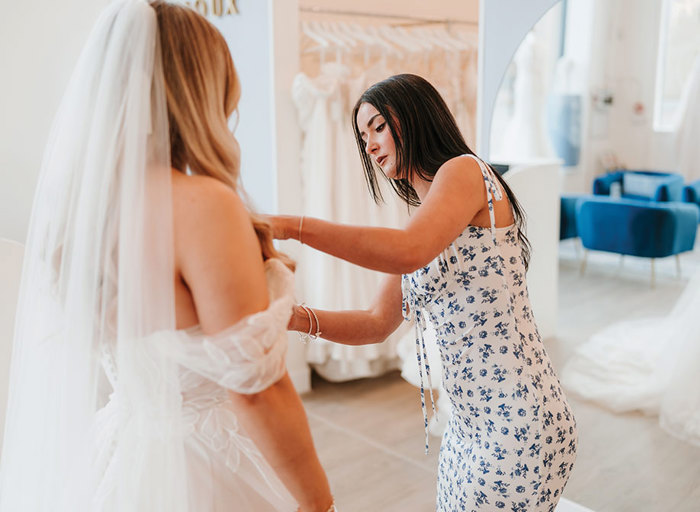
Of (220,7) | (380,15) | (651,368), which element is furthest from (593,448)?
(220,7)

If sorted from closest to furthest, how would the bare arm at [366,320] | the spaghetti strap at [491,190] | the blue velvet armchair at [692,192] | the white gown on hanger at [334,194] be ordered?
the spaghetti strap at [491,190] < the bare arm at [366,320] < the blue velvet armchair at [692,192] < the white gown on hanger at [334,194]

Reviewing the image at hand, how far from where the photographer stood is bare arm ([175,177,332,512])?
1029 mm

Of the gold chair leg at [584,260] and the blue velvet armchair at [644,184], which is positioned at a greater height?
the blue velvet armchair at [644,184]

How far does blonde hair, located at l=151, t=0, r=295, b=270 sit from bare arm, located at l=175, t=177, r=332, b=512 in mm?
48

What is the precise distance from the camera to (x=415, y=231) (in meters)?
1.25

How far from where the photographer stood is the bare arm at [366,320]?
1541mm

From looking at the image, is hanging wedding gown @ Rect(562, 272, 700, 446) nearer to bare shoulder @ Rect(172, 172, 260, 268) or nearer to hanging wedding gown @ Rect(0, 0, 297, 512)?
hanging wedding gown @ Rect(0, 0, 297, 512)

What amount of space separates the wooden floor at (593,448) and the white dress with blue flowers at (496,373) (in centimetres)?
104

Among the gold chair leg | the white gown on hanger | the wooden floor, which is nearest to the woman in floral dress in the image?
the wooden floor

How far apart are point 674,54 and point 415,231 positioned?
1.45m

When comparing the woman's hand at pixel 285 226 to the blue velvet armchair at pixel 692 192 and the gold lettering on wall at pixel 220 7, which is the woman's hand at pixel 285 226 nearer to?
the blue velvet armchair at pixel 692 192

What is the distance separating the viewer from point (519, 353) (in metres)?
1.43

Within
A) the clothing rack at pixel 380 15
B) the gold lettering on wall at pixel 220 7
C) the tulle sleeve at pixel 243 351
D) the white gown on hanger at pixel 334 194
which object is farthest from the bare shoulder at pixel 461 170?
the gold lettering on wall at pixel 220 7

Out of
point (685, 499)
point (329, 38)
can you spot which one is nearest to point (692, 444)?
point (685, 499)
